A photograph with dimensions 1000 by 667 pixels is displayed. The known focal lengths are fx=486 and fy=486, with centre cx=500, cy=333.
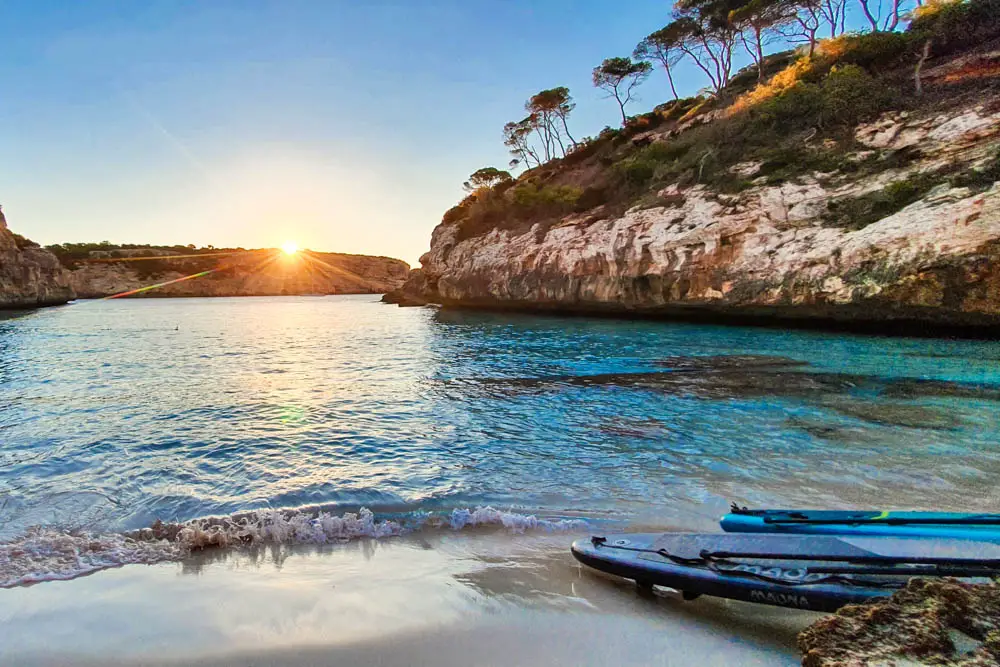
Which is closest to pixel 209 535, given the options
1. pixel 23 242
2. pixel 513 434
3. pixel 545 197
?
pixel 513 434

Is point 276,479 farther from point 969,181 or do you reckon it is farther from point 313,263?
point 313,263

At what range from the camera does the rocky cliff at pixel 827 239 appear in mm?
14391

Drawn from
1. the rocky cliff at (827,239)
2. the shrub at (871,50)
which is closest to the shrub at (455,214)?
the rocky cliff at (827,239)

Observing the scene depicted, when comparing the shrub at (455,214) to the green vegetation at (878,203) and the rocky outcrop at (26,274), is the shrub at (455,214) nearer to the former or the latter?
the green vegetation at (878,203)

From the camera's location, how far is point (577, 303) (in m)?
28.0

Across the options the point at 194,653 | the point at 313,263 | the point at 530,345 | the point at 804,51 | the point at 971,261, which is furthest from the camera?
the point at 313,263

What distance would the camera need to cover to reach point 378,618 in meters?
2.79

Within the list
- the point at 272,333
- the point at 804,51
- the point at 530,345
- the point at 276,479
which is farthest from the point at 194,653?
the point at 804,51

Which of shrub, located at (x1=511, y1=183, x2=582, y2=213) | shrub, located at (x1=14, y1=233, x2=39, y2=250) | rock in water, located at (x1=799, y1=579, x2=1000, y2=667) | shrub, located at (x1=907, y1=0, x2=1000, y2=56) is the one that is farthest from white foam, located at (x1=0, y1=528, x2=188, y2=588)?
shrub, located at (x1=14, y1=233, x2=39, y2=250)

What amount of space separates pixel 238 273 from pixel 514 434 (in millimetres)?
108663

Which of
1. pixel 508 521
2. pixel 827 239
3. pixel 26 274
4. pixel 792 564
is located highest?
pixel 26 274

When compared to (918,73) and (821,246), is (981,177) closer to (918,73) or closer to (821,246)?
(821,246)

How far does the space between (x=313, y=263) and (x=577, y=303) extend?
3867 inches

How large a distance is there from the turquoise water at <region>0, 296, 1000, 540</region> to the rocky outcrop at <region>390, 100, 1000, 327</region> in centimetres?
220
